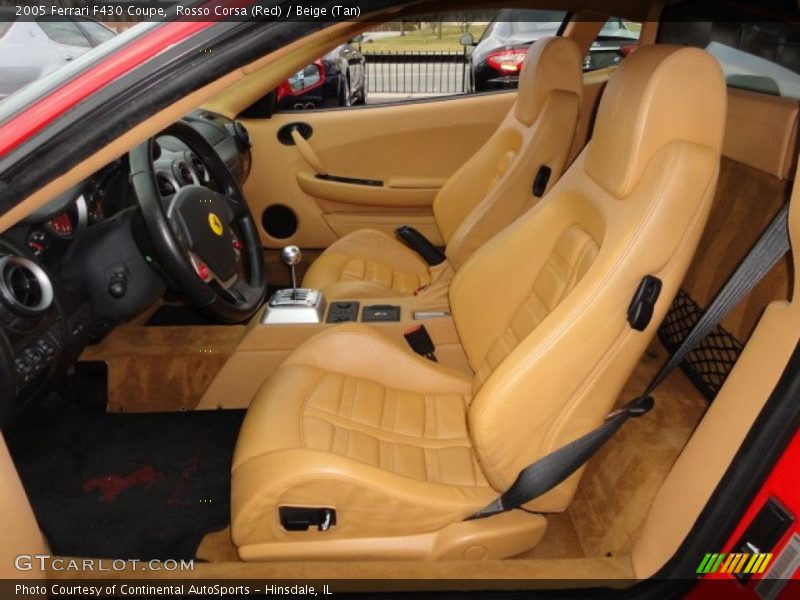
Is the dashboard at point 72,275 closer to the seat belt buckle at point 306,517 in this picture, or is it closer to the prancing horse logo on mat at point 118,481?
the prancing horse logo on mat at point 118,481

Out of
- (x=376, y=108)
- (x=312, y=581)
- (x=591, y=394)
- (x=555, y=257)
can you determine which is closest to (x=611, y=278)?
(x=591, y=394)

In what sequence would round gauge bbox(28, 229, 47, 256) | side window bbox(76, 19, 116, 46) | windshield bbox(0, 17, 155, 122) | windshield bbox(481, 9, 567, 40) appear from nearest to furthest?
1. windshield bbox(0, 17, 155, 122)
2. side window bbox(76, 19, 116, 46)
3. round gauge bbox(28, 229, 47, 256)
4. windshield bbox(481, 9, 567, 40)

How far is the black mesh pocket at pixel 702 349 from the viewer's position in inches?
55.2

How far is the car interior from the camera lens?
1.17 meters

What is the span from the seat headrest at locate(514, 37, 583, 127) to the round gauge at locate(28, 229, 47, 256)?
1496 millimetres

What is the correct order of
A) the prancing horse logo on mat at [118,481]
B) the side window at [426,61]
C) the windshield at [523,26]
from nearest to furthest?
the prancing horse logo on mat at [118,481]
the side window at [426,61]
the windshield at [523,26]

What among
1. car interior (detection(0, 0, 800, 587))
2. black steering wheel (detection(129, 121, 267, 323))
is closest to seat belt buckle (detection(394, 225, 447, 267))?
car interior (detection(0, 0, 800, 587))

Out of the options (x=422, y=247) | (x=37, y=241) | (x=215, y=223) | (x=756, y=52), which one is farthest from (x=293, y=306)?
(x=756, y=52)

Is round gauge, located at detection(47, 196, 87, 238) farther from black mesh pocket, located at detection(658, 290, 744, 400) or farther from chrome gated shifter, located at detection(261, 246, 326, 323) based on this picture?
black mesh pocket, located at detection(658, 290, 744, 400)

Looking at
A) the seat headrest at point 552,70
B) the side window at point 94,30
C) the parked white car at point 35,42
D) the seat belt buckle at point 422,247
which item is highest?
the side window at point 94,30

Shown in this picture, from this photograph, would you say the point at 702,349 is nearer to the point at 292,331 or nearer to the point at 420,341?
the point at 420,341

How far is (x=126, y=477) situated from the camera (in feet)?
6.52

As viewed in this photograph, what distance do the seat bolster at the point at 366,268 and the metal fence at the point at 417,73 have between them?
6.50ft

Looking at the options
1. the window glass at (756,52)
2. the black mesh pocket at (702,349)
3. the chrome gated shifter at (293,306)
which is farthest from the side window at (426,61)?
the black mesh pocket at (702,349)
